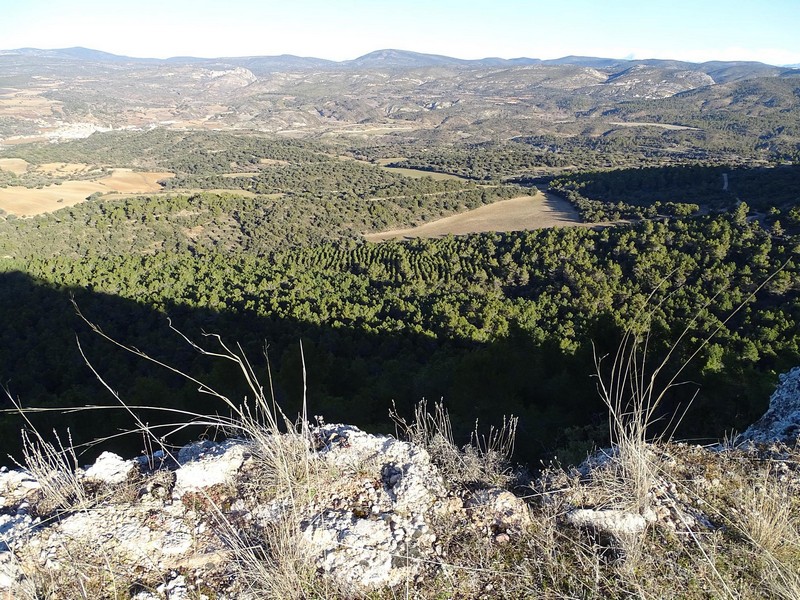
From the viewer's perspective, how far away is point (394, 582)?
341cm

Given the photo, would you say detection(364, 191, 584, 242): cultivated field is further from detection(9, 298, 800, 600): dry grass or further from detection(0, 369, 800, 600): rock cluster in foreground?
detection(0, 369, 800, 600): rock cluster in foreground

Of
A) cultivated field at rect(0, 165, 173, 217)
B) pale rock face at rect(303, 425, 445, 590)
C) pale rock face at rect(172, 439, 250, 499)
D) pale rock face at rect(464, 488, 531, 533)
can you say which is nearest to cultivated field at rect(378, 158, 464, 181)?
cultivated field at rect(0, 165, 173, 217)

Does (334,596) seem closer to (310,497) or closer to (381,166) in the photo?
(310,497)

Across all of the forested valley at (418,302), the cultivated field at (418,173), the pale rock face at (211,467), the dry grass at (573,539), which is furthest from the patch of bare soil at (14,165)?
the dry grass at (573,539)

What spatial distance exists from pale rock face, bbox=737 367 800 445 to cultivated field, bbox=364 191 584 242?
146 feet

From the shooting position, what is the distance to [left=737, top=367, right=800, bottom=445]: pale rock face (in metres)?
5.56

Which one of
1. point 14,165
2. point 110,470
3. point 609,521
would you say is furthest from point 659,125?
point 110,470

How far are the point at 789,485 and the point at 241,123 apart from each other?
692ft

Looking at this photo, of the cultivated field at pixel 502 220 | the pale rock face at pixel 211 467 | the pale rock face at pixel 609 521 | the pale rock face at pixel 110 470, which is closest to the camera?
the pale rock face at pixel 609 521

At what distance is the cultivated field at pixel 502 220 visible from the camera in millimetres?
52681

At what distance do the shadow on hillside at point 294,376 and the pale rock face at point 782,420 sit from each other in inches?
83.0

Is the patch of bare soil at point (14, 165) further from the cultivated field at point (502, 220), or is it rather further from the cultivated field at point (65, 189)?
the cultivated field at point (502, 220)

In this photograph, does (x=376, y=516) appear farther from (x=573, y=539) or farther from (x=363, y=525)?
(x=573, y=539)

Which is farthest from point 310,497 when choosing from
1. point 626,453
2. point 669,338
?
point 669,338
